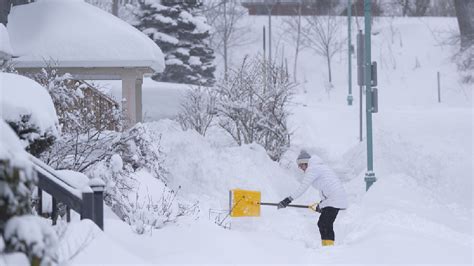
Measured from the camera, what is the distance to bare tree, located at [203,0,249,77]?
47.4m

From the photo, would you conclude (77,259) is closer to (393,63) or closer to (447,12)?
(393,63)

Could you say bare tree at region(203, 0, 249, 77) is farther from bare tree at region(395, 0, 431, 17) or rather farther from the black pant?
the black pant

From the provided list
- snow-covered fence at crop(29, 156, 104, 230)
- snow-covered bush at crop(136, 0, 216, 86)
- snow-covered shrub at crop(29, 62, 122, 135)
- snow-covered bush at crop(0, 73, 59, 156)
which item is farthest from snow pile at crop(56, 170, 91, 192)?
snow-covered bush at crop(136, 0, 216, 86)

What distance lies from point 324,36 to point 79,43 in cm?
3438

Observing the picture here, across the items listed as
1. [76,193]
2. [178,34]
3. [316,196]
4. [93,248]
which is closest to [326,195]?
[76,193]

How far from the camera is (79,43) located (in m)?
13.3

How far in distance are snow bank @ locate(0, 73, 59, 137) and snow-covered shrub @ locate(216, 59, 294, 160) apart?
40.9ft

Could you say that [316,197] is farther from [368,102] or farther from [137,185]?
[137,185]

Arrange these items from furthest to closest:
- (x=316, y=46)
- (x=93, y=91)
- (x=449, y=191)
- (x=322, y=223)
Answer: (x=316, y=46), (x=449, y=191), (x=93, y=91), (x=322, y=223)

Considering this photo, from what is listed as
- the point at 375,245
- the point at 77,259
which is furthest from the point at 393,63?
the point at 77,259

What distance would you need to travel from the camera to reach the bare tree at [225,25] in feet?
155

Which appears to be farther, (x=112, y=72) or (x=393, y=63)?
(x=393, y=63)

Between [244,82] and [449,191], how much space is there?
5451mm

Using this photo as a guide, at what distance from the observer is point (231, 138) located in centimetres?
2055
